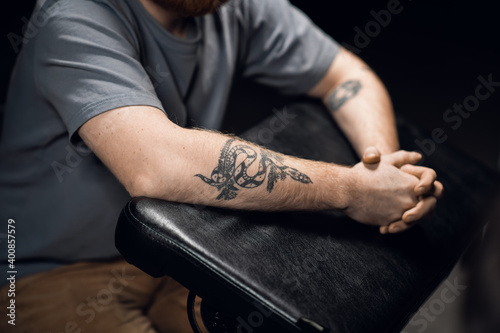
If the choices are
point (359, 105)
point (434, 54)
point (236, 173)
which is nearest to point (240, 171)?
point (236, 173)

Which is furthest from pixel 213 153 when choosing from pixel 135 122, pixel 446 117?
pixel 446 117

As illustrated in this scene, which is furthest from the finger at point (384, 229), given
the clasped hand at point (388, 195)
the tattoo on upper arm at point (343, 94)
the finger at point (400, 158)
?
the tattoo on upper arm at point (343, 94)

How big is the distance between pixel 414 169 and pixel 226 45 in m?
0.53

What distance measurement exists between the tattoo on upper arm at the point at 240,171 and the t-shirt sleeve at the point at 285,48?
0.45 metres

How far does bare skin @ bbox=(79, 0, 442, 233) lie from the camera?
75 centimetres

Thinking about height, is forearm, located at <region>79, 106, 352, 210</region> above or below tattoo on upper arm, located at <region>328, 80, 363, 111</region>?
below

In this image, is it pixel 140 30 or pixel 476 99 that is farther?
pixel 476 99

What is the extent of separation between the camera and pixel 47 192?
0.94 metres

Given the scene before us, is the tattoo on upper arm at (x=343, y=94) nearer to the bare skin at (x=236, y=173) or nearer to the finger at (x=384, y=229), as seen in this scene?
the bare skin at (x=236, y=173)

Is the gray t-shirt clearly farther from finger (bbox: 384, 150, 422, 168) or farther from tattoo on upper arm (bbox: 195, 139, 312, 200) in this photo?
finger (bbox: 384, 150, 422, 168)

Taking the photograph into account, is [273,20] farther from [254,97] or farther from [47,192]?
[254,97]

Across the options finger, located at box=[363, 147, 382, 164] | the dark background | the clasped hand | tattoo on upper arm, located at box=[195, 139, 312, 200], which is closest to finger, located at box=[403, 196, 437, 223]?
the clasped hand

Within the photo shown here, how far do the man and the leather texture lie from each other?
39 mm

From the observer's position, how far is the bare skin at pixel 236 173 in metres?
0.75
